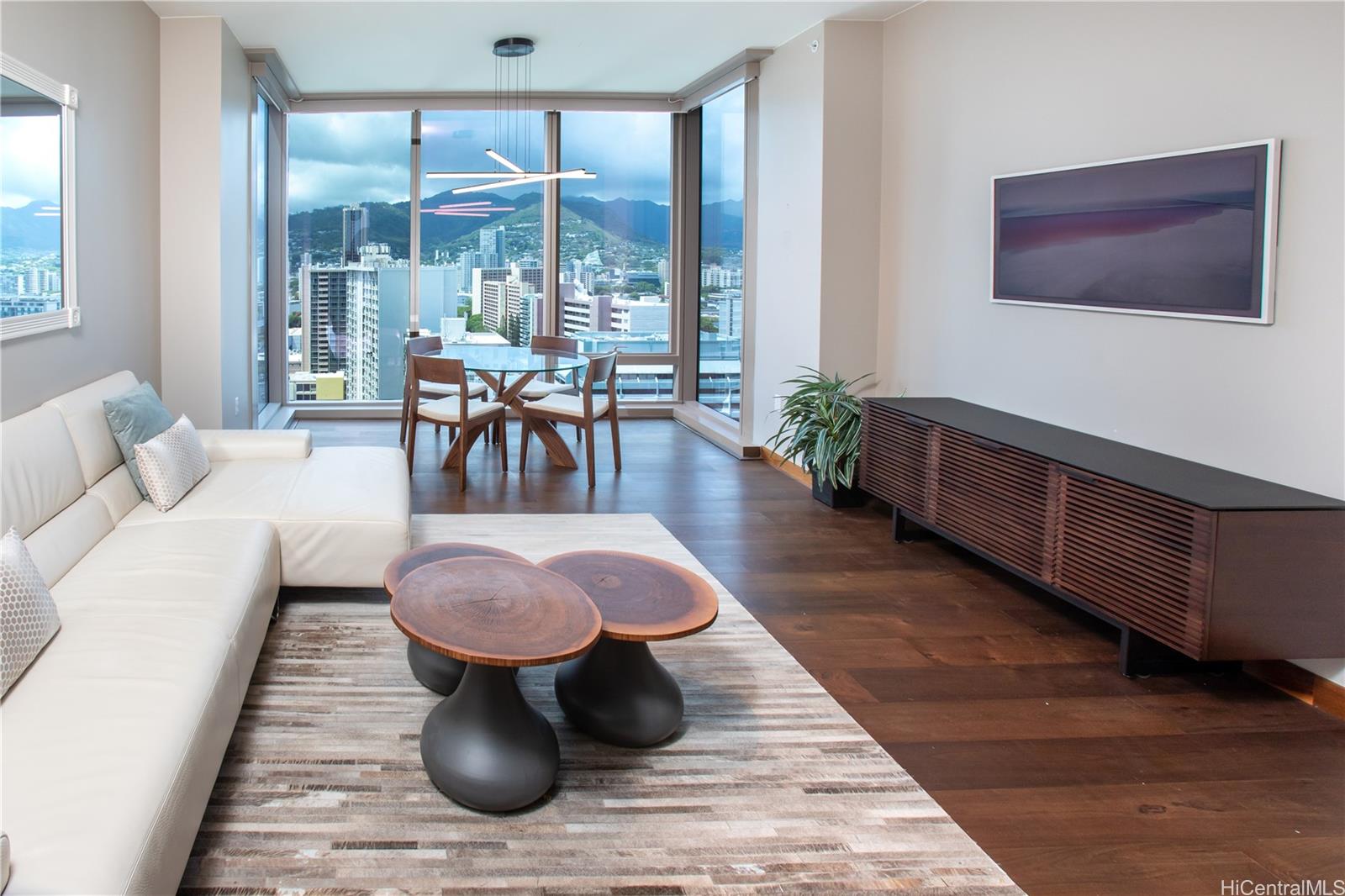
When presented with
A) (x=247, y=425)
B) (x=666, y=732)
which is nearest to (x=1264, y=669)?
(x=666, y=732)

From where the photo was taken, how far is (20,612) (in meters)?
2.40

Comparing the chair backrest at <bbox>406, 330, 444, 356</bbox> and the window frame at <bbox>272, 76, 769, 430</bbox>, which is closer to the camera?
the chair backrest at <bbox>406, 330, 444, 356</bbox>

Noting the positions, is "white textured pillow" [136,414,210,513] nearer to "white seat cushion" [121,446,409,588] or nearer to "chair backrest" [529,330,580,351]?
"white seat cushion" [121,446,409,588]

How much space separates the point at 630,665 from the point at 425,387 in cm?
515

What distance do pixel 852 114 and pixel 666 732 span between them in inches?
175

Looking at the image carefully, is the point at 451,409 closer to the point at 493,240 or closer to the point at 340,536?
the point at 340,536

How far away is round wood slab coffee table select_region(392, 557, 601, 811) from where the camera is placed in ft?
8.21

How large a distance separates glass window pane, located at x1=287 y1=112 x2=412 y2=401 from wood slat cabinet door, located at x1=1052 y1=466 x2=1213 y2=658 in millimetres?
6646

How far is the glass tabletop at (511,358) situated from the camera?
21.9ft

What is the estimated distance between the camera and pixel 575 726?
9.86 feet

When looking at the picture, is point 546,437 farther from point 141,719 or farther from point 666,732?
point 141,719

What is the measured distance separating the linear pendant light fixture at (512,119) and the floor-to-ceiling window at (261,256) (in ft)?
4.09

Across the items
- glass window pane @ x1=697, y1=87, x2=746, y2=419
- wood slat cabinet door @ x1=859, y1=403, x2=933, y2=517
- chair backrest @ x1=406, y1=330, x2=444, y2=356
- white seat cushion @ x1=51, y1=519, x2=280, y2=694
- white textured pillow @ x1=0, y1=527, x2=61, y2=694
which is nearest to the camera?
white textured pillow @ x1=0, y1=527, x2=61, y2=694

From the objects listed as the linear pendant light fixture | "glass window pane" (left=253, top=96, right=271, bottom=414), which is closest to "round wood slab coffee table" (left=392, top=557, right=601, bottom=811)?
the linear pendant light fixture
